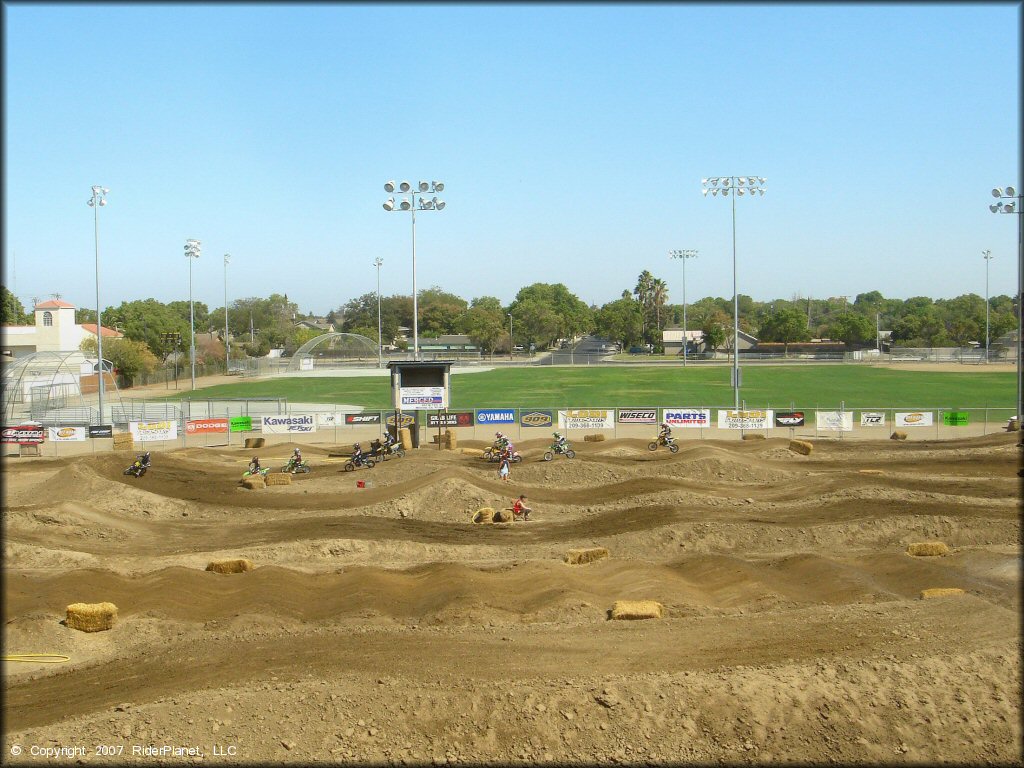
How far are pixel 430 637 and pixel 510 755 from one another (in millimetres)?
4470

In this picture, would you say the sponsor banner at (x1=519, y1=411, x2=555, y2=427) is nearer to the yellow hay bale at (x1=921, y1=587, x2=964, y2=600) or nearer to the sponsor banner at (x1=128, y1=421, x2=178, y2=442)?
the sponsor banner at (x1=128, y1=421, x2=178, y2=442)

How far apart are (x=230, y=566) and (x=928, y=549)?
747 inches

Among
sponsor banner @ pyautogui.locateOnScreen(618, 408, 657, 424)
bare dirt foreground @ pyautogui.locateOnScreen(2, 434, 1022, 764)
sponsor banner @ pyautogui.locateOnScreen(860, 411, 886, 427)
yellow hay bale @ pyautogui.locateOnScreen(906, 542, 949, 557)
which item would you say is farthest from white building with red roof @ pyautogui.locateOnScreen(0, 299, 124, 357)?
yellow hay bale @ pyautogui.locateOnScreen(906, 542, 949, 557)

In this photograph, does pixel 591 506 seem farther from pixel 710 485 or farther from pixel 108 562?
pixel 108 562

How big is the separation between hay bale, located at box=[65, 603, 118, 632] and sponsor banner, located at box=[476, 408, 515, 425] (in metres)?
31.9

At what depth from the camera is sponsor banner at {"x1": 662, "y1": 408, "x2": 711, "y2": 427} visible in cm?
4738

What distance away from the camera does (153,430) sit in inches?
1773

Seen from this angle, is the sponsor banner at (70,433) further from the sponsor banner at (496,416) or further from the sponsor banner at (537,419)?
the sponsor banner at (537,419)

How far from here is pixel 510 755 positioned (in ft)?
41.8

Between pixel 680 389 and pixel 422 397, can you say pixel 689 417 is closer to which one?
pixel 422 397

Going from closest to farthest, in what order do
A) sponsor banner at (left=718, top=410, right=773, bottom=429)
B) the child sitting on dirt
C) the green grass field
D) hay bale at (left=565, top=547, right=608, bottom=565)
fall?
hay bale at (left=565, top=547, right=608, bottom=565) → the child sitting on dirt → sponsor banner at (left=718, top=410, right=773, bottom=429) → the green grass field

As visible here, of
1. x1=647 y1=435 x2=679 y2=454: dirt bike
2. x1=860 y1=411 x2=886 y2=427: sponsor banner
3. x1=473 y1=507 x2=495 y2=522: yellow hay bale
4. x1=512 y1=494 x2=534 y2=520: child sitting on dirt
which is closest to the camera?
x1=512 y1=494 x2=534 y2=520: child sitting on dirt

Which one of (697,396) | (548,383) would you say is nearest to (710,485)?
(697,396)

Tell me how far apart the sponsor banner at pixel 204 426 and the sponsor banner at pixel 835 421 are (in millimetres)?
33455
